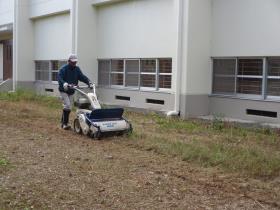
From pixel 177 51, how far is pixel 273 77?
2.85 m

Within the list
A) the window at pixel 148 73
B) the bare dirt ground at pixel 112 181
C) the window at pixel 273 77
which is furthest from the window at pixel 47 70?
the bare dirt ground at pixel 112 181

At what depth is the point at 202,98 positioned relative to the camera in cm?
1477

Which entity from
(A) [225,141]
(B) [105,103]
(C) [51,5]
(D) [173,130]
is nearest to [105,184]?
(A) [225,141]

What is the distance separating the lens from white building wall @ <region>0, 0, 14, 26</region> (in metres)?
26.5

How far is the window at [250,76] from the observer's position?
1367cm

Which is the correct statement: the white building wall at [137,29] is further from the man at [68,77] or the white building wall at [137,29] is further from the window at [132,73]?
the man at [68,77]

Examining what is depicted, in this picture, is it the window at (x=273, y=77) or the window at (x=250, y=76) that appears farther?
the window at (x=250, y=76)

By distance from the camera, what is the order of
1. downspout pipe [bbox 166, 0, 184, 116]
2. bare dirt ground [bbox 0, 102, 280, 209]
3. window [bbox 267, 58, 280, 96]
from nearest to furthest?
bare dirt ground [bbox 0, 102, 280, 209] → window [bbox 267, 58, 280, 96] → downspout pipe [bbox 166, 0, 184, 116]

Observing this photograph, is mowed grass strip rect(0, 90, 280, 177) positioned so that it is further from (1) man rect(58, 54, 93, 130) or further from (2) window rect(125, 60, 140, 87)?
(2) window rect(125, 60, 140, 87)

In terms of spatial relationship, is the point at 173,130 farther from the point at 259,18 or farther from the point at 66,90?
the point at 259,18

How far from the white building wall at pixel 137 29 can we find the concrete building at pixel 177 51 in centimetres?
3

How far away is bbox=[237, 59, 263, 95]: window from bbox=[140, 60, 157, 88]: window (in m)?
3.58

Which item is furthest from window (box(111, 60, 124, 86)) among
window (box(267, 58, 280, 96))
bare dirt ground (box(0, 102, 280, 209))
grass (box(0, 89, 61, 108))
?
bare dirt ground (box(0, 102, 280, 209))

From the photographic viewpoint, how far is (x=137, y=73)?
58.9 feet
